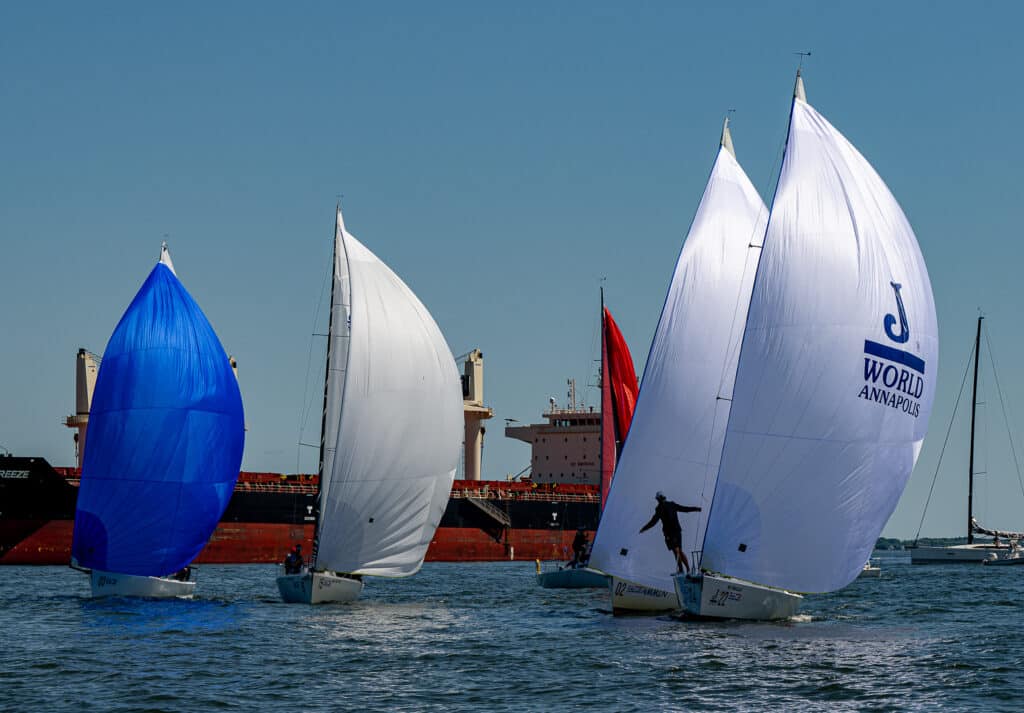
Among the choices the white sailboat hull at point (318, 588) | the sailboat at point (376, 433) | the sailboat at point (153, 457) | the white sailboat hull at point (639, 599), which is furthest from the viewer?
the sailboat at point (153, 457)

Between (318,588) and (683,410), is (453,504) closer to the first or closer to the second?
(318,588)

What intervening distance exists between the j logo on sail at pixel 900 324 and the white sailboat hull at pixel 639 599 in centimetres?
703

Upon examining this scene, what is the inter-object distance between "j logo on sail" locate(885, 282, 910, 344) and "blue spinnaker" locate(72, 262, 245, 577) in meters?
17.7

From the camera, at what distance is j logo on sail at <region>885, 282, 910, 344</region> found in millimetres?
26697

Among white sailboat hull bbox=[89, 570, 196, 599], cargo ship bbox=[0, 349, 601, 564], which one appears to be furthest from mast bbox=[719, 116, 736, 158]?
cargo ship bbox=[0, 349, 601, 564]

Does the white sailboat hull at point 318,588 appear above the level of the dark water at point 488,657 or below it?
above

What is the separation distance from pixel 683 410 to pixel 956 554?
50.3 metres

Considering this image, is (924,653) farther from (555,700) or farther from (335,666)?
(335,666)

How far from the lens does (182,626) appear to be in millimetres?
31328

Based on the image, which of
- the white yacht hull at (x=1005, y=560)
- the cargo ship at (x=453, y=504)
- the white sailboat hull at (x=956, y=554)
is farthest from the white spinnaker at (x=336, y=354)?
the white sailboat hull at (x=956, y=554)

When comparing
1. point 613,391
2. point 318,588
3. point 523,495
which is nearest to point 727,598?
point 318,588

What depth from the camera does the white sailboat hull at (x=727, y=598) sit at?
89.4 ft

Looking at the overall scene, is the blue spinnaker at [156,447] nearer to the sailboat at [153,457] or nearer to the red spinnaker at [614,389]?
the sailboat at [153,457]

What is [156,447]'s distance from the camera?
3706 centimetres
